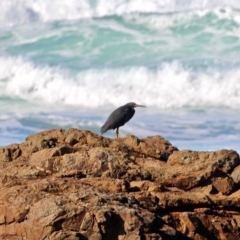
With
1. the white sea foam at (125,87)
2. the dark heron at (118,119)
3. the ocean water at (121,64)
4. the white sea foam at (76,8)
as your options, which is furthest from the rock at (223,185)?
the white sea foam at (76,8)

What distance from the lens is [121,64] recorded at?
26.2 m

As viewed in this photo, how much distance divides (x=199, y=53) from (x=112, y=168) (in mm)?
18504

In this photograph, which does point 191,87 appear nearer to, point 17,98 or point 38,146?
point 17,98

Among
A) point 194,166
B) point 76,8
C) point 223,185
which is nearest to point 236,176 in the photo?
point 223,185

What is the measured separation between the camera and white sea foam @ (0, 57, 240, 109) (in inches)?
887

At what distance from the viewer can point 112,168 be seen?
8.27 meters

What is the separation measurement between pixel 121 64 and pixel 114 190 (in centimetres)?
1859

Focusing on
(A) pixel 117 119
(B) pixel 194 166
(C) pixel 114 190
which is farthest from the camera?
(A) pixel 117 119

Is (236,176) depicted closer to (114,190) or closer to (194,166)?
(194,166)

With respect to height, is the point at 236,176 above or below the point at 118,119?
below

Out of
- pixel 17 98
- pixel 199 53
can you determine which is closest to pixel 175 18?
pixel 199 53

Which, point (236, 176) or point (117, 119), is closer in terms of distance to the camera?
point (236, 176)

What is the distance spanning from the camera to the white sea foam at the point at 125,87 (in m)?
22.5

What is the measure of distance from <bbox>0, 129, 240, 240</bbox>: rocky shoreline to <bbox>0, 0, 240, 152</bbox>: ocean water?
862 cm
